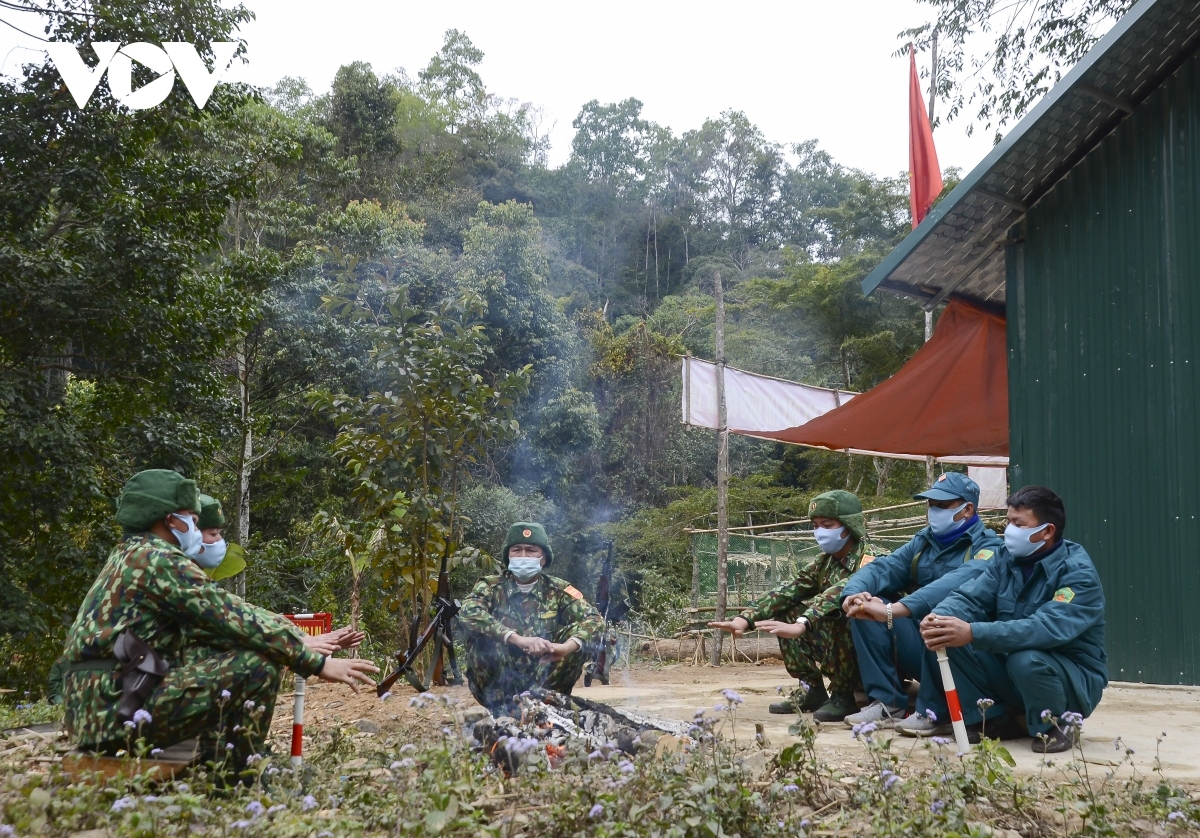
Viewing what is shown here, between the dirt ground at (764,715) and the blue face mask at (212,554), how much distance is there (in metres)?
1.24

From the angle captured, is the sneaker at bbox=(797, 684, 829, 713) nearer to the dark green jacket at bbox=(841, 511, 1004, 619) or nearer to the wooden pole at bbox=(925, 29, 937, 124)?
the dark green jacket at bbox=(841, 511, 1004, 619)

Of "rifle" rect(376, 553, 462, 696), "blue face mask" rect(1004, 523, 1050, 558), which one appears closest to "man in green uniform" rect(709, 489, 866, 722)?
"blue face mask" rect(1004, 523, 1050, 558)

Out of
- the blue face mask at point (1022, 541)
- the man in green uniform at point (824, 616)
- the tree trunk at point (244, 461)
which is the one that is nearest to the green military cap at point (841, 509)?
the man in green uniform at point (824, 616)

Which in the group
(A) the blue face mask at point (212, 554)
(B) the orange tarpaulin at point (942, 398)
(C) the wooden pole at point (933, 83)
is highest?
(C) the wooden pole at point (933, 83)

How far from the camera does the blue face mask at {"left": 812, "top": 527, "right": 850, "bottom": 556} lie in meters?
6.05

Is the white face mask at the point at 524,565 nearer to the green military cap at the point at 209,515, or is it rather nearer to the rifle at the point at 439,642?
the rifle at the point at 439,642

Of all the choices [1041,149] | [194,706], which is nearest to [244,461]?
[1041,149]

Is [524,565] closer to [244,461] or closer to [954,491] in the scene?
[954,491]

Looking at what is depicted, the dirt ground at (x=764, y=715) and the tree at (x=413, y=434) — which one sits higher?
the tree at (x=413, y=434)

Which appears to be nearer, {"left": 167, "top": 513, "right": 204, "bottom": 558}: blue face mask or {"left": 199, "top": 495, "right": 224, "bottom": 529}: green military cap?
{"left": 167, "top": 513, "right": 204, "bottom": 558}: blue face mask

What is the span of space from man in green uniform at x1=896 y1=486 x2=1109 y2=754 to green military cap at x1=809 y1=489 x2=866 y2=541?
3.54 ft

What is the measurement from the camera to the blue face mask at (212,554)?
15.8ft

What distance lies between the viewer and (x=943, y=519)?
18.2ft

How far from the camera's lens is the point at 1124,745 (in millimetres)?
4789
